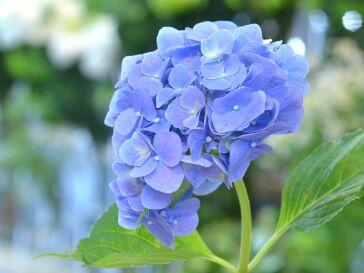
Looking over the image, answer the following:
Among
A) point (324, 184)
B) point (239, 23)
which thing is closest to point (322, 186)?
point (324, 184)

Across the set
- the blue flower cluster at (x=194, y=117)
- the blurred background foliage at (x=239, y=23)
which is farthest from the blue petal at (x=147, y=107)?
the blurred background foliage at (x=239, y=23)

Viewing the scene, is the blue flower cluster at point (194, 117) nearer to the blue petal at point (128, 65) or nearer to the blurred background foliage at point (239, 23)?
the blue petal at point (128, 65)

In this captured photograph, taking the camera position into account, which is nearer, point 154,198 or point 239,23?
point 154,198

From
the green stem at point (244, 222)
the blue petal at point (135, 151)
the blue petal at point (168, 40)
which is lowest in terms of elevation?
the green stem at point (244, 222)

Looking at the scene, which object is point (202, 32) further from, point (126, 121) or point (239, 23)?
point (239, 23)

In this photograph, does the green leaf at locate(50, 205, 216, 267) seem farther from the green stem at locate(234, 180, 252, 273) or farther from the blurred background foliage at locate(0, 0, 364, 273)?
the blurred background foliage at locate(0, 0, 364, 273)

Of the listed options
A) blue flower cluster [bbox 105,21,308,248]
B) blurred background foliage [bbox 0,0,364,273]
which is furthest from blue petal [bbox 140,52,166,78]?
blurred background foliage [bbox 0,0,364,273]
